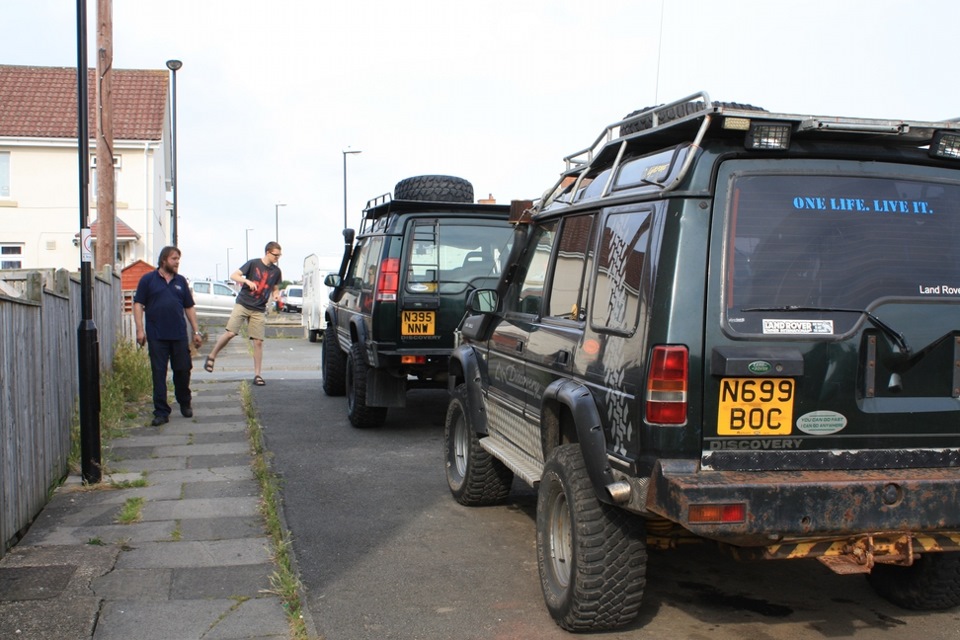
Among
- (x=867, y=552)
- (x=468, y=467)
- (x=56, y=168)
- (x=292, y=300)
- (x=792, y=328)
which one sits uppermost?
(x=56, y=168)

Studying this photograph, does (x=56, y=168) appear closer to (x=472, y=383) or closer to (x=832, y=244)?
(x=472, y=383)

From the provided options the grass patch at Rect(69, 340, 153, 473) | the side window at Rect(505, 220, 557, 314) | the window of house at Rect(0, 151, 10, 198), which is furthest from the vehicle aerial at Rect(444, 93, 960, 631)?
the window of house at Rect(0, 151, 10, 198)

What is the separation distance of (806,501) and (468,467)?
10.2ft

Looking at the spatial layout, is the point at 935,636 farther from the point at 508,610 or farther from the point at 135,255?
the point at 135,255

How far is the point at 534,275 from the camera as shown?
5547 millimetres

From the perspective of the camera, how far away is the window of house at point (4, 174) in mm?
32156

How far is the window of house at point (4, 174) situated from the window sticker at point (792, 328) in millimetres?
33300

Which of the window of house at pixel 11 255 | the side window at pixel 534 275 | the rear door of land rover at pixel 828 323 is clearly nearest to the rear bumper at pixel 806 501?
the rear door of land rover at pixel 828 323

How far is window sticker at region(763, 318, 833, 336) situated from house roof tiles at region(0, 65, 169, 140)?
31.2 meters

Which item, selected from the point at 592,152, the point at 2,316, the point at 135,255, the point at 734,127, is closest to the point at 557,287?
the point at 592,152

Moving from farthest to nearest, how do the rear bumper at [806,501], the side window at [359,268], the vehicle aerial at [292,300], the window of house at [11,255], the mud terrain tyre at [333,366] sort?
the vehicle aerial at [292,300], the window of house at [11,255], the mud terrain tyre at [333,366], the side window at [359,268], the rear bumper at [806,501]

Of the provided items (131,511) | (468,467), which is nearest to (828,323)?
(468,467)

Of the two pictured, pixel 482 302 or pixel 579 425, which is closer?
pixel 579 425

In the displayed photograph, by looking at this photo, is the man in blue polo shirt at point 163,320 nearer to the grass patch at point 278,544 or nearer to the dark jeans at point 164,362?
the dark jeans at point 164,362
